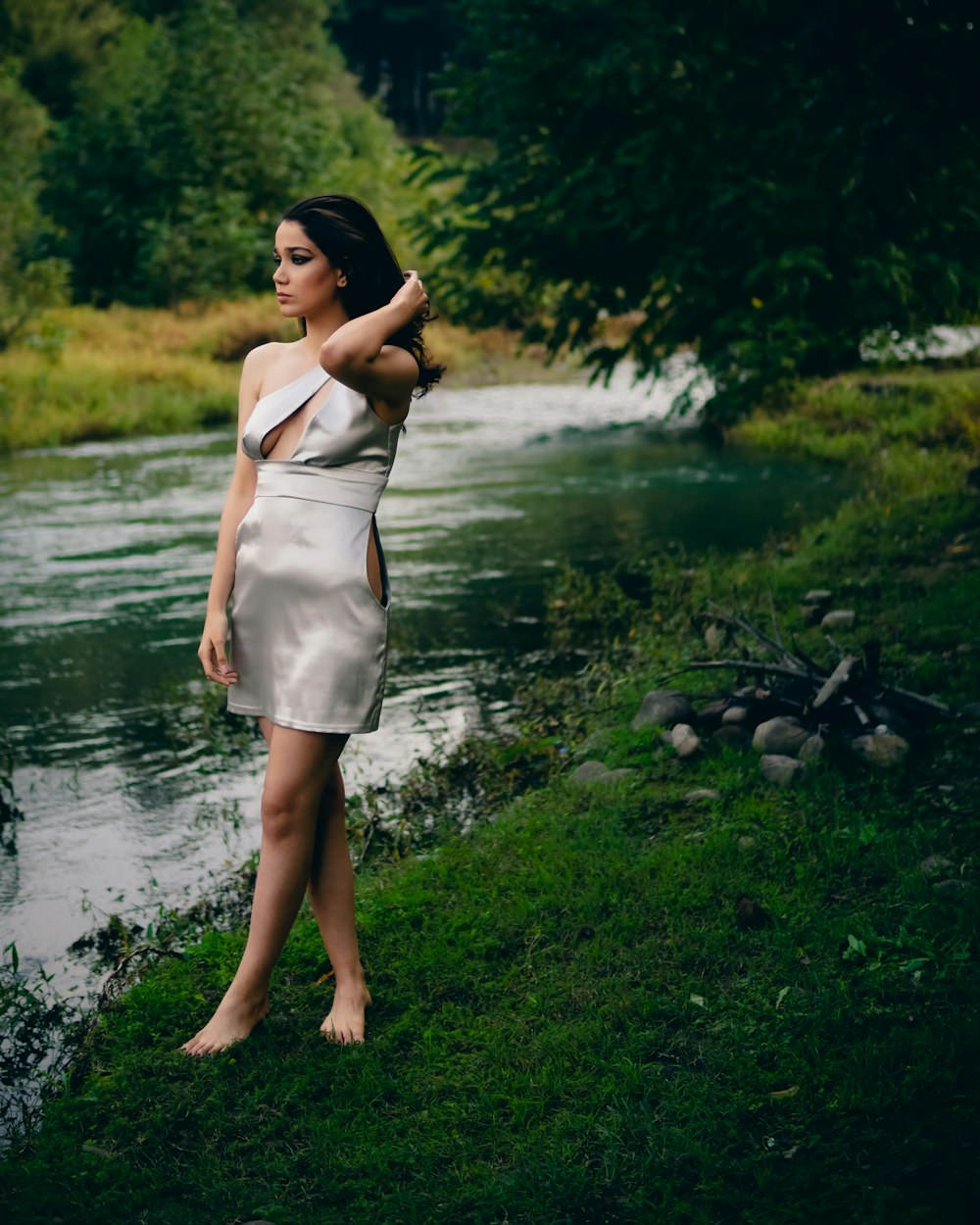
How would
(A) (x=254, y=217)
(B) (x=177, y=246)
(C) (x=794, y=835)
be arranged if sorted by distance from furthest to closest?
(A) (x=254, y=217), (B) (x=177, y=246), (C) (x=794, y=835)

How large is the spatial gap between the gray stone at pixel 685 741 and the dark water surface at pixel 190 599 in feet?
4.77

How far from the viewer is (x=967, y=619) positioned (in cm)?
711

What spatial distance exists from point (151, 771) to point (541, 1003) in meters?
3.28

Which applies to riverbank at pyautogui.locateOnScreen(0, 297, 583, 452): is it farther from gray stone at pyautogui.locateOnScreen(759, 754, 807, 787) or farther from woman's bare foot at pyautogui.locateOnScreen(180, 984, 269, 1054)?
woman's bare foot at pyautogui.locateOnScreen(180, 984, 269, 1054)

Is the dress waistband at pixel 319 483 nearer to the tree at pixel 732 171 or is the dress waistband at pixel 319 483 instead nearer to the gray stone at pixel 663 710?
the gray stone at pixel 663 710

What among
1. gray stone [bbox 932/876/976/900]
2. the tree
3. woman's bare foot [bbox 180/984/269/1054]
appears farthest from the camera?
the tree

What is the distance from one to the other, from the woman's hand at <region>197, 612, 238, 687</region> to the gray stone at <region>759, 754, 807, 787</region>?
246 cm

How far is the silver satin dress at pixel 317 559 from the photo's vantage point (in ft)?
11.6

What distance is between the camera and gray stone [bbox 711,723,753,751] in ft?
18.5

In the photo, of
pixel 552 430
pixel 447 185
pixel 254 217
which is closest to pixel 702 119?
pixel 552 430

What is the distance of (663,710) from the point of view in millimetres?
6043

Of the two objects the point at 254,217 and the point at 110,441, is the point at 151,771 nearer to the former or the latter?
the point at 110,441

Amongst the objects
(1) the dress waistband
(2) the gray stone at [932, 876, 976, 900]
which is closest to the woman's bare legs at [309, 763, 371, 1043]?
(1) the dress waistband

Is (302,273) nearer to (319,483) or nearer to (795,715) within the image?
(319,483)
